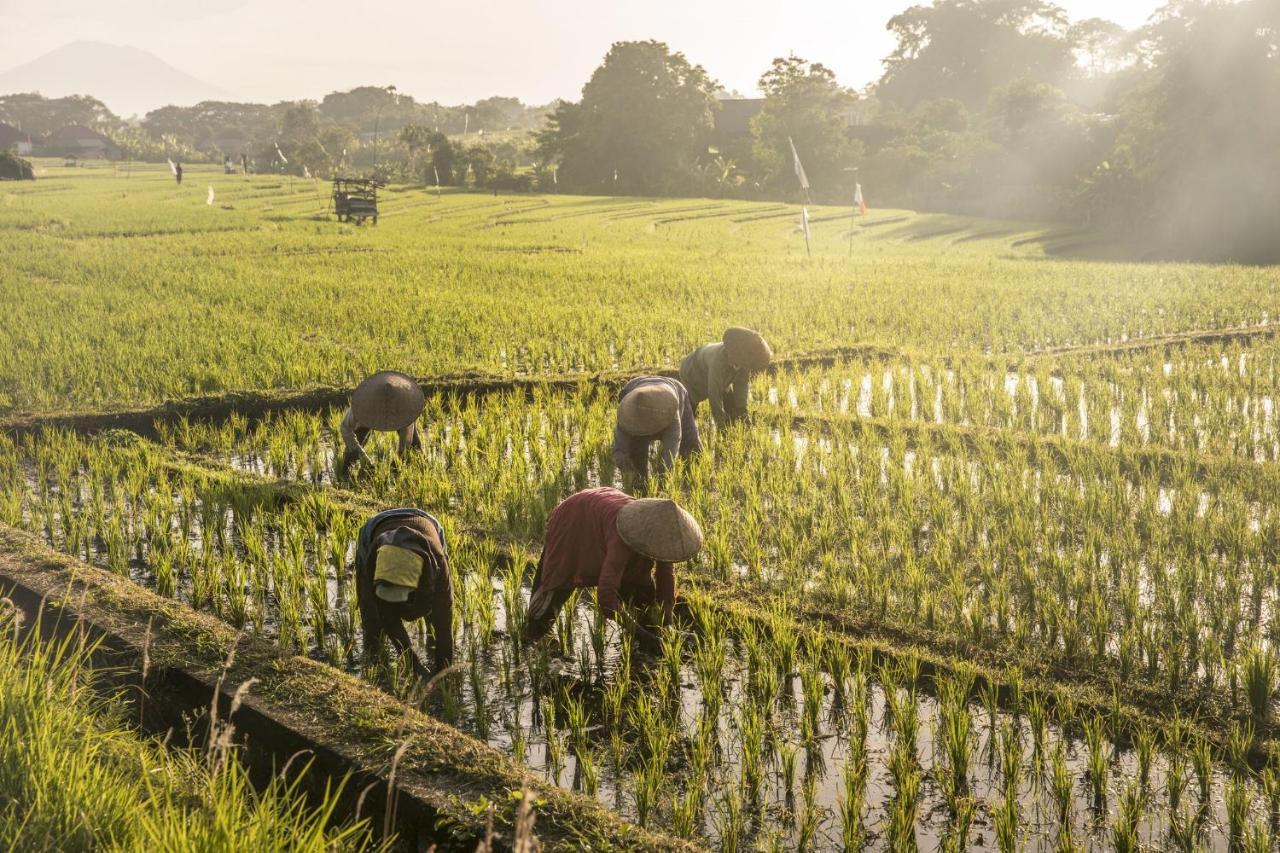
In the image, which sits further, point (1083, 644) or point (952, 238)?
point (952, 238)

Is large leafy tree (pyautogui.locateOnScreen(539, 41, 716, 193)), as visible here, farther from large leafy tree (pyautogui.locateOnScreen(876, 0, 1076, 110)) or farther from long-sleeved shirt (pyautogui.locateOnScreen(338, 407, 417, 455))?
long-sleeved shirt (pyautogui.locateOnScreen(338, 407, 417, 455))

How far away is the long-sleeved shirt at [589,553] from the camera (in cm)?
326

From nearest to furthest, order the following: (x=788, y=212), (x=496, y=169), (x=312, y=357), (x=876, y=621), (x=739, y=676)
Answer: (x=739, y=676) < (x=876, y=621) < (x=312, y=357) < (x=788, y=212) < (x=496, y=169)

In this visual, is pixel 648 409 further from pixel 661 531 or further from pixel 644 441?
pixel 661 531

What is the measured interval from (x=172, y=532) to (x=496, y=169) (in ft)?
105

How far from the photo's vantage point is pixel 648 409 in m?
4.52

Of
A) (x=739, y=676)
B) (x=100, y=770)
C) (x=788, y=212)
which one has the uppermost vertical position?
(x=788, y=212)

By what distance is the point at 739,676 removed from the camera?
133 inches

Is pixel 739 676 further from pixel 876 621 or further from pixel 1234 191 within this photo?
pixel 1234 191

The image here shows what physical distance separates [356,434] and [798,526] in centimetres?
225

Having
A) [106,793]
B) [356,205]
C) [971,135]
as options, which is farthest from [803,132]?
[106,793]

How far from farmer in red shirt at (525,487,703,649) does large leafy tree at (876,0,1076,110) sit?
5107cm

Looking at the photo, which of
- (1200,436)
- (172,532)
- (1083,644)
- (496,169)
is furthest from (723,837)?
(496,169)

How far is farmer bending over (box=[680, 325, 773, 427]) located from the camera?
5281 millimetres
